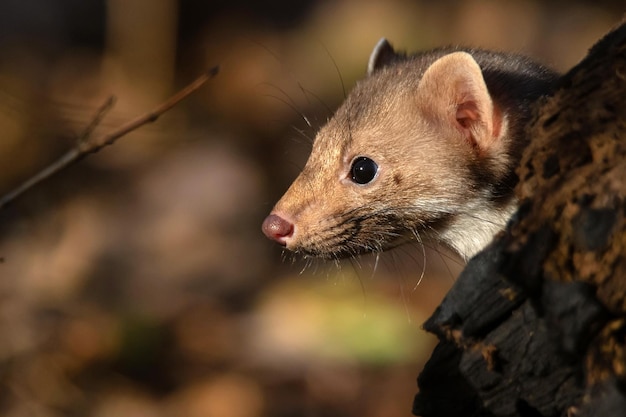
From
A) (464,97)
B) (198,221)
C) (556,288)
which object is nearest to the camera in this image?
(556,288)

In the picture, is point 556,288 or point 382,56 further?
point 382,56

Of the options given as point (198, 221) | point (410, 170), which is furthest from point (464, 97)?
point (198, 221)

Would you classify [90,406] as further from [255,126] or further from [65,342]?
[255,126]

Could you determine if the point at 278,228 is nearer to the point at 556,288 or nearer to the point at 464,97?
the point at 464,97

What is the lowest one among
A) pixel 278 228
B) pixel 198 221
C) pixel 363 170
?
pixel 278 228

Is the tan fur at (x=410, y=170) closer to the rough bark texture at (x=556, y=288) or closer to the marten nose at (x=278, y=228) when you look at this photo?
the marten nose at (x=278, y=228)

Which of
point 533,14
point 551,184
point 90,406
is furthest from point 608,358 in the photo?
point 533,14

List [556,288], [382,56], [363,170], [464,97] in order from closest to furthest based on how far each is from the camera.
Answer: [556,288], [464,97], [363,170], [382,56]

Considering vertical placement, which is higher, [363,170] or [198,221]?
[198,221]
